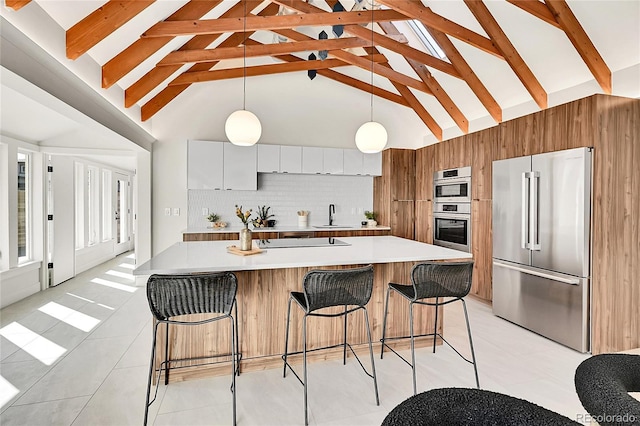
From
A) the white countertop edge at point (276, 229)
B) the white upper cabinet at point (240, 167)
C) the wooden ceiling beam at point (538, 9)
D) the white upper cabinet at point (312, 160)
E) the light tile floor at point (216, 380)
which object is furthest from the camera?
the white upper cabinet at point (312, 160)

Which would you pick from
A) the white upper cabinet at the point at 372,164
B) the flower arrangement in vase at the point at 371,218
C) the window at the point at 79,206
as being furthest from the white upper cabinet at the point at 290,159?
the window at the point at 79,206

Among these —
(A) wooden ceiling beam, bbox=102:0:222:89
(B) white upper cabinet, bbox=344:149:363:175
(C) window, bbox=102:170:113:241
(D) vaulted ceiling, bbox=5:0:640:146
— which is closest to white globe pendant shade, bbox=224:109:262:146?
(D) vaulted ceiling, bbox=5:0:640:146

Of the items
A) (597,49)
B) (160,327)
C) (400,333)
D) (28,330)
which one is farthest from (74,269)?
(597,49)

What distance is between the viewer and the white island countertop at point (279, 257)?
81.4 inches

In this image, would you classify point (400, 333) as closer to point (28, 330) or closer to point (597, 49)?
point (597, 49)

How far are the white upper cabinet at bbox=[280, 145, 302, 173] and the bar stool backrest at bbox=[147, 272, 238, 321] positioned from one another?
3.46 meters

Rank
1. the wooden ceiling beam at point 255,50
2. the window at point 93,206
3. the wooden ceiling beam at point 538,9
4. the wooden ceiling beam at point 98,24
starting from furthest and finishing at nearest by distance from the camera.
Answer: the window at point 93,206 → the wooden ceiling beam at point 255,50 → the wooden ceiling beam at point 538,9 → the wooden ceiling beam at point 98,24

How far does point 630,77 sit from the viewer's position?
3174 mm

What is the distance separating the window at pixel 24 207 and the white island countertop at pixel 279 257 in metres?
3.27

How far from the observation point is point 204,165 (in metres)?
4.98

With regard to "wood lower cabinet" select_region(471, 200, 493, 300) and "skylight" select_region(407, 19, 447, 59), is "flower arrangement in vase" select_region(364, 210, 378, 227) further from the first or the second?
"skylight" select_region(407, 19, 447, 59)

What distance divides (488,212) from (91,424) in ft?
14.2

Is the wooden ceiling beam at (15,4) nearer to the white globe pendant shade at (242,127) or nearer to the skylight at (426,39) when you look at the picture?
the white globe pendant shade at (242,127)

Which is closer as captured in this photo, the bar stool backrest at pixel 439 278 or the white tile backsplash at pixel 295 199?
the bar stool backrest at pixel 439 278
